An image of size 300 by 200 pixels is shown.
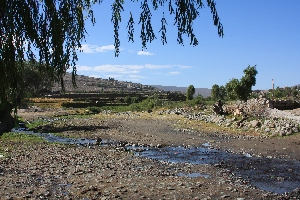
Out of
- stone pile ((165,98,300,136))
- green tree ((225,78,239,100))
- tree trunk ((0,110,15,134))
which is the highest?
green tree ((225,78,239,100))

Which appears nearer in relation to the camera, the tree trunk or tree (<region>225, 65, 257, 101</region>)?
the tree trunk

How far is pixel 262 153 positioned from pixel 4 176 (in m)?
14.1

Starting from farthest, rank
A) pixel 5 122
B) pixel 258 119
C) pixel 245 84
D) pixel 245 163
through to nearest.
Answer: pixel 245 84 < pixel 5 122 < pixel 258 119 < pixel 245 163

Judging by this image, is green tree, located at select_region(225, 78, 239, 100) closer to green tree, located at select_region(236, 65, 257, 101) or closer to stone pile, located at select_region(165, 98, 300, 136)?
green tree, located at select_region(236, 65, 257, 101)

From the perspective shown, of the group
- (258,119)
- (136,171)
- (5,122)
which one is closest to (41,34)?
(136,171)

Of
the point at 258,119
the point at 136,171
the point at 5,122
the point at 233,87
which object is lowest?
the point at 5,122

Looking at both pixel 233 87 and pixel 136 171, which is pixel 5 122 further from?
pixel 233 87

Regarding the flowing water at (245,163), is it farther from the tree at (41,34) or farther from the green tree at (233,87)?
the green tree at (233,87)

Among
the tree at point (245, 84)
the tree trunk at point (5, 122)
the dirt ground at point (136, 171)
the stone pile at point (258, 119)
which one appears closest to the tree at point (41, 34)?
the dirt ground at point (136, 171)

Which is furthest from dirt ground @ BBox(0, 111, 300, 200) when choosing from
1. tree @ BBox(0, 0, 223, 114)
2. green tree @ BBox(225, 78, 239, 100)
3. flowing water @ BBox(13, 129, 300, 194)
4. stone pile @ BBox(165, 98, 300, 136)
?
green tree @ BBox(225, 78, 239, 100)

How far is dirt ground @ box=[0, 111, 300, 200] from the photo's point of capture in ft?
35.4

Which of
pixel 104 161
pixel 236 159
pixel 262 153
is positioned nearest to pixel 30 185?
pixel 104 161

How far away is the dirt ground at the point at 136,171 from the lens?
10781mm

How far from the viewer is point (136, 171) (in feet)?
46.2
